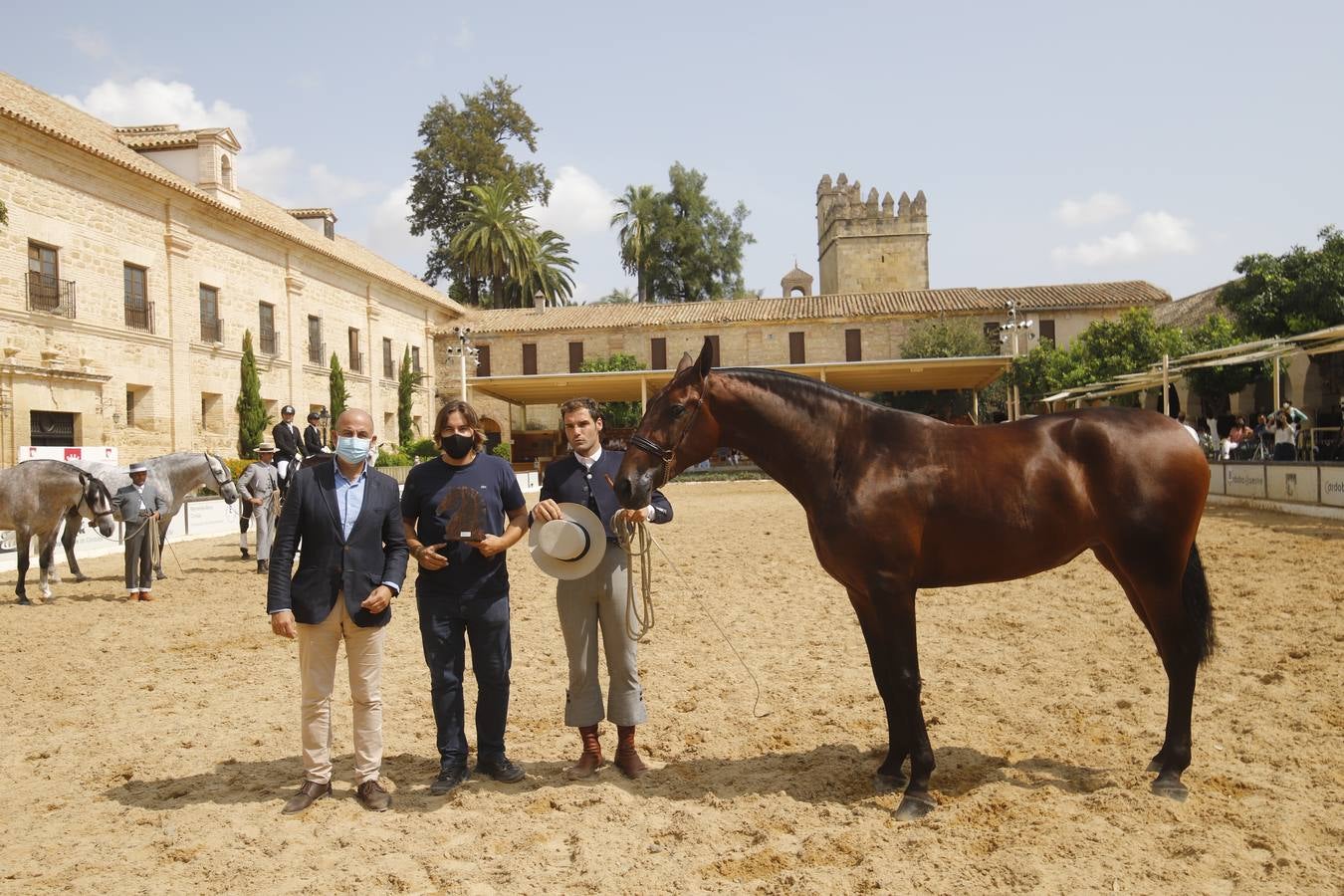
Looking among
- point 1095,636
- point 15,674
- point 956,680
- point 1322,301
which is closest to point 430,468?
point 956,680

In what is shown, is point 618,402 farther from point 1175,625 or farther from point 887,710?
point 1175,625

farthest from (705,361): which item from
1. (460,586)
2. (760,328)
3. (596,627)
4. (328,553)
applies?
(760,328)

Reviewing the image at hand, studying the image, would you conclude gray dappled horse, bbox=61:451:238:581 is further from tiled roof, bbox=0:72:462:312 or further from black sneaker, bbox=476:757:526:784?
tiled roof, bbox=0:72:462:312

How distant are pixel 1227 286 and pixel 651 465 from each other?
29378mm

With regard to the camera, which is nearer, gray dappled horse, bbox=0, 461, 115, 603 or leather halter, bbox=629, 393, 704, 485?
leather halter, bbox=629, 393, 704, 485

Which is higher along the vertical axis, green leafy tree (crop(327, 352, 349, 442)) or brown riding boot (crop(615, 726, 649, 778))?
green leafy tree (crop(327, 352, 349, 442))

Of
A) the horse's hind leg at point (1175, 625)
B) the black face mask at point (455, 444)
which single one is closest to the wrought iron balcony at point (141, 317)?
the black face mask at point (455, 444)

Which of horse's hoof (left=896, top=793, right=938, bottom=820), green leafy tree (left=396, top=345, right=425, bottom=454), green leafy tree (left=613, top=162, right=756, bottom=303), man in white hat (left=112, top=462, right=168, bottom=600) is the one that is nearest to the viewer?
horse's hoof (left=896, top=793, right=938, bottom=820)

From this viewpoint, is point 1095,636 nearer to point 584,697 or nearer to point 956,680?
point 956,680

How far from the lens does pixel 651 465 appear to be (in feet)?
12.9

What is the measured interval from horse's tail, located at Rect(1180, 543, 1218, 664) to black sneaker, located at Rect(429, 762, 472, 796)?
348cm

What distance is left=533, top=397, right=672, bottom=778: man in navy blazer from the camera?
434 cm

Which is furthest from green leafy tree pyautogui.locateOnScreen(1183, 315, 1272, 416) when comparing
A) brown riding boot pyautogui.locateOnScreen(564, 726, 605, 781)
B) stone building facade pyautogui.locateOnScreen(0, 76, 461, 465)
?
stone building facade pyautogui.locateOnScreen(0, 76, 461, 465)

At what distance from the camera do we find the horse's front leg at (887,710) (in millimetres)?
3967
